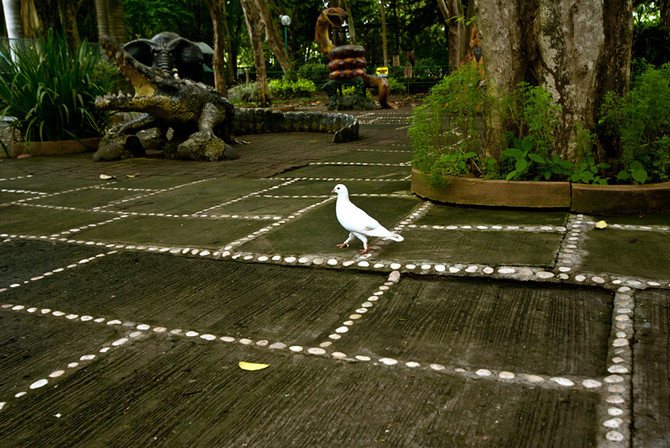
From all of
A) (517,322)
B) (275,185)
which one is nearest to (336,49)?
(275,185)

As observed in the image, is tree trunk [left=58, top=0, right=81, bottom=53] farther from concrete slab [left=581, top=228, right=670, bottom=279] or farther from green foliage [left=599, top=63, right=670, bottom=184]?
concrete slab [left=581, top=228, right=670, bottom=279]

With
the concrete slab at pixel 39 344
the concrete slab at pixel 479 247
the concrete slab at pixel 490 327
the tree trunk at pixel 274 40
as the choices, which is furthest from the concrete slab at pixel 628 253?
the tree trunk at pixel 274 40

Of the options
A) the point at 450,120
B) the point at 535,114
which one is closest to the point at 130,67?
the point at 450,120

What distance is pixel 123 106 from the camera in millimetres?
7047

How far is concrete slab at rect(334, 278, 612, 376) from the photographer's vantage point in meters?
2.05

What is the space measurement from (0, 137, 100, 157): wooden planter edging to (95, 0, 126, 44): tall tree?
20.7 feet

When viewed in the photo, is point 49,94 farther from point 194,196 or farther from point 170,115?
point 194,196

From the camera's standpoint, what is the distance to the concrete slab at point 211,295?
2.46 metres

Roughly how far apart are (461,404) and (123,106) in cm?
633

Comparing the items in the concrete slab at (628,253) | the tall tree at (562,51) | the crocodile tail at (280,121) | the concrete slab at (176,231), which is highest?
the tall tree at (562,51)

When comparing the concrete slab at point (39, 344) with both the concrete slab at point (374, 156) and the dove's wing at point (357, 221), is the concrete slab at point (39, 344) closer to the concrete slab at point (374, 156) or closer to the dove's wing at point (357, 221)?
the dove's wing at point (357, 221)

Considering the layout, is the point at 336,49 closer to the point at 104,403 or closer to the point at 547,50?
the point at 547,50

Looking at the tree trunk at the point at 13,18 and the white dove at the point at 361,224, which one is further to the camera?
the tree trunk at the point at 13,18

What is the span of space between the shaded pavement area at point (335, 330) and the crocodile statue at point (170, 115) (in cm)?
304
